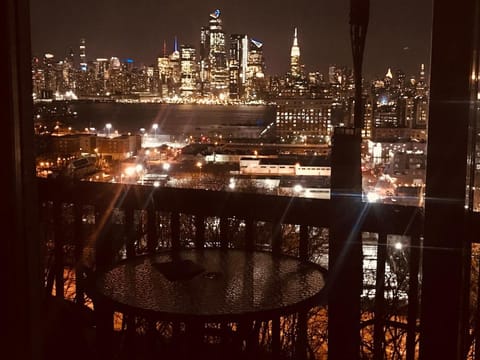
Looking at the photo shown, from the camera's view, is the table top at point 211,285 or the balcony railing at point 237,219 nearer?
the table top at point 211,285

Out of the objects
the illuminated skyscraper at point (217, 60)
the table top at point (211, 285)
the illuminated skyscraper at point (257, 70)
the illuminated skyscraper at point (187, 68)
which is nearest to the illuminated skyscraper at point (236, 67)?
the illuminated skyscraper at point (217, 60)

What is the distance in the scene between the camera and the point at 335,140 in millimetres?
1289

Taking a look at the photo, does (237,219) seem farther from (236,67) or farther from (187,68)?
(187,68)

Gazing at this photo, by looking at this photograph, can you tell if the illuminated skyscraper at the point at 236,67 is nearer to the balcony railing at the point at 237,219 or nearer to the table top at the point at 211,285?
the balcony railing at the point at 237,219

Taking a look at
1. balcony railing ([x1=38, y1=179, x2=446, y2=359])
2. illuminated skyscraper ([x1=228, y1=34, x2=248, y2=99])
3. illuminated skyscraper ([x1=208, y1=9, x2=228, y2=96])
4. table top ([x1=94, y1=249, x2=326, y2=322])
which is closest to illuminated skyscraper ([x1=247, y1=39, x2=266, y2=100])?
illuminated skyscraper ([x1=228, y1=34, x2=248, y2=99])

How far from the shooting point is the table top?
4.00 feet

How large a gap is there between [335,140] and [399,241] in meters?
1.10

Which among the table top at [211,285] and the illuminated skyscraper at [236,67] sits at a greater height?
the illuminated skyscraper at [236,67]

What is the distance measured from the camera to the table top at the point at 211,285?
4.00 feet

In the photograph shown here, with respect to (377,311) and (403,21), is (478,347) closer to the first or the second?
(377,311)

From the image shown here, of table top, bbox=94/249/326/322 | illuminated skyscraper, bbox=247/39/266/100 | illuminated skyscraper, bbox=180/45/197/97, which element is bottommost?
table top, bbox=94/249/326/322

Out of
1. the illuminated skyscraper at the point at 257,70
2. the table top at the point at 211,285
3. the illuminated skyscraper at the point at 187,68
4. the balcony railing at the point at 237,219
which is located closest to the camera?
the table top at the point at 211,285

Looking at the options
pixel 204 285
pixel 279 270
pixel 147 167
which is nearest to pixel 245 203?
pixel 279 270

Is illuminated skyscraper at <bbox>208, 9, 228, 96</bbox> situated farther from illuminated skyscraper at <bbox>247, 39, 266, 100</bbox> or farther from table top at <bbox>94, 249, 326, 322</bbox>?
table top at <bbox>94, 249, 326, 322</bbox>
